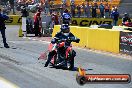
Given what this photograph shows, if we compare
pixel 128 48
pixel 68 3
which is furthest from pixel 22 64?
pixel 68 3

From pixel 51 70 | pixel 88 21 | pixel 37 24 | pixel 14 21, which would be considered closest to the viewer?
pixel 51 70

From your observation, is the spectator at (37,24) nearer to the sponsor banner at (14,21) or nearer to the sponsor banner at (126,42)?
the sponsor banner at (126,42)

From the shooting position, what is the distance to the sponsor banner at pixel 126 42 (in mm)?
18688

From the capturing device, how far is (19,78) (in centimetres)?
1140

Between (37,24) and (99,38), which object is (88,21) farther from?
(99,38)

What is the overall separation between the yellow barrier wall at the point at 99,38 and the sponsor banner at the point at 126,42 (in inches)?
12.0

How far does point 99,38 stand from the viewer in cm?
2131

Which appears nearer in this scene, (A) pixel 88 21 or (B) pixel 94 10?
(B) pixel 94 10

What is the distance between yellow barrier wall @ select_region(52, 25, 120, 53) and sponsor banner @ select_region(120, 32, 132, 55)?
0.30 m

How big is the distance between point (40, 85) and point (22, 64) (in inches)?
182

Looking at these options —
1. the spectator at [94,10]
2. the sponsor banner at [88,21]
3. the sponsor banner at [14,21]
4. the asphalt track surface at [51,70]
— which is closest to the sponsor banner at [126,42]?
the asphalt track surface at [51,70]

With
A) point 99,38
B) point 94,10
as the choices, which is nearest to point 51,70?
point 99,38

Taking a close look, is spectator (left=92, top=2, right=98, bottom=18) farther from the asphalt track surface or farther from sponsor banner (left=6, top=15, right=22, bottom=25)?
the asphalt track surface

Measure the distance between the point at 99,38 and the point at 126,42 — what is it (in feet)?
8.22
